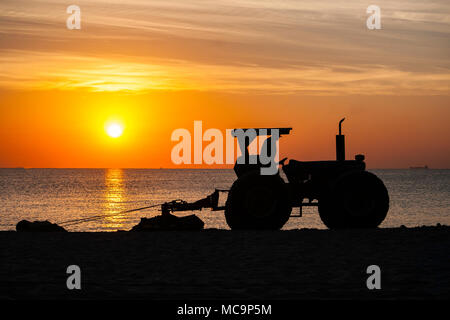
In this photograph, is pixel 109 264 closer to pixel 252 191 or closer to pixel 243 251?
pixel 243 251

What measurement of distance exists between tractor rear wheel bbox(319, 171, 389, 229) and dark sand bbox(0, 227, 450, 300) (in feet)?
2.34

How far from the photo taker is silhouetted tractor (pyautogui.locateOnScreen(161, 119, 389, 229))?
45.3 ft

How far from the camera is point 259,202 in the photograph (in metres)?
13.8

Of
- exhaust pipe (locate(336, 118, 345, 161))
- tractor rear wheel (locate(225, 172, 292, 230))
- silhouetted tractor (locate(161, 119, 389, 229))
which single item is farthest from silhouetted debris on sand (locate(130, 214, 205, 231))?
exhaust pipe (locate(336, 118, 345, 161))

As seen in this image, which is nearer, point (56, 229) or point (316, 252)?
point (316, 252)

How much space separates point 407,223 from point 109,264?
47455 mm

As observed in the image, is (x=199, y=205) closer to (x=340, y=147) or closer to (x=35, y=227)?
(x=340, y=147)

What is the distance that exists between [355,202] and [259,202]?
209cm

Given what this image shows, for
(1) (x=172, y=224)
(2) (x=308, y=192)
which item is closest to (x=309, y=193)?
(2) (x=308, y=192)

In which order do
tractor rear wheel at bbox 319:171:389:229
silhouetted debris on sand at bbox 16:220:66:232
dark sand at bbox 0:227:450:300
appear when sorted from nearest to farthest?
dark sand at bbox 0:227:450:300 → tractor rear wheel at bbox 319:171:389:229 → silhouetted debris on sand at bbox 16:220:66:232

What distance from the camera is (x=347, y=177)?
14.1m

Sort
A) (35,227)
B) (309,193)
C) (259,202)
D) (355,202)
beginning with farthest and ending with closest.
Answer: (35,227)
(309,193)
(355,202)
(259,202)

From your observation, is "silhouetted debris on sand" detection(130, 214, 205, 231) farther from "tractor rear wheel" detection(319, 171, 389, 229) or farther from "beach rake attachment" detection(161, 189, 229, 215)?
"tractor rear wheel" detection(319, 171, 389, 229)
